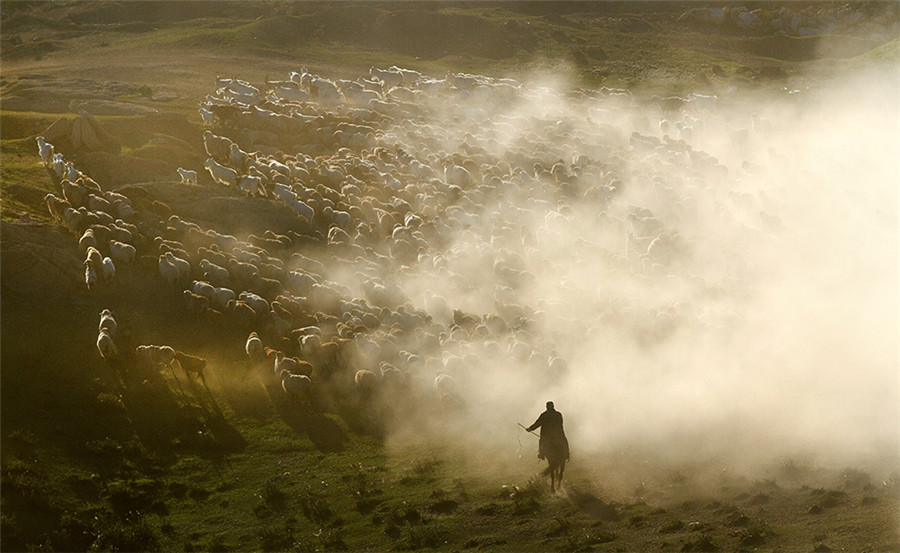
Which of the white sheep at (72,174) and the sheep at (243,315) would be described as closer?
the sheep at (243,315)

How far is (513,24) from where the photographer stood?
81.0 metres

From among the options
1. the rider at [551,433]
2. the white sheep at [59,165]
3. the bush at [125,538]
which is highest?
the white sheep at [59,165]

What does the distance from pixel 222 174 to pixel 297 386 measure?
1827 centimetres

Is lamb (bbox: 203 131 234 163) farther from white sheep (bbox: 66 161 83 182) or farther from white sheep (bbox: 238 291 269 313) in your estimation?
white sheep (bbox: 238 291 269 313)

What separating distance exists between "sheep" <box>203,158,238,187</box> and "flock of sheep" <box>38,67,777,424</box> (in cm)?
7

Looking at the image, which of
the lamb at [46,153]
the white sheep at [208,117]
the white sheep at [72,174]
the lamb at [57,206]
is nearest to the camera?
the lamb at [57,206]

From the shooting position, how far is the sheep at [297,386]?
81.6 feet

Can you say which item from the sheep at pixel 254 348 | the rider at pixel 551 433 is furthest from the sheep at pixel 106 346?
the rider at pixel 551 433

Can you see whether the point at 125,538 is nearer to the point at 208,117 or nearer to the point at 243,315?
the point at 243,315

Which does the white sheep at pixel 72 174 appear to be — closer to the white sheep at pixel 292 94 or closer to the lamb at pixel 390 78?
the white sheep at pixel 292 94

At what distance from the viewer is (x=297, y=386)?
2484 centimetres

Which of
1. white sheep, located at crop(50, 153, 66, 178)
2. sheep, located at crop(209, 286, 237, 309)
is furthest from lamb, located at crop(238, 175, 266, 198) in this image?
sheep, located at crop(209, 286, 237, 309)

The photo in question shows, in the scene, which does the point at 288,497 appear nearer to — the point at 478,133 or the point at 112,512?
the point at 112,512

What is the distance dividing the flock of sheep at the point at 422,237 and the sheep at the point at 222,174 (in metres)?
0.07
